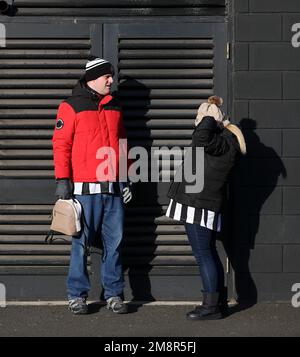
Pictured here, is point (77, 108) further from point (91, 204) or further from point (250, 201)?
point (250, 201)

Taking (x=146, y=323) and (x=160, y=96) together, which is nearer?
(x=146, y=323)

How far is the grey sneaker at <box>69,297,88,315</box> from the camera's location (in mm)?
8227

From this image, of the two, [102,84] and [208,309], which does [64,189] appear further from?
[208,309]

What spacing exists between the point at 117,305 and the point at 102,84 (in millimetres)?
1749

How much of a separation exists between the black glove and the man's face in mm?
757

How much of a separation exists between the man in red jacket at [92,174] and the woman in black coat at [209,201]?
51 cm

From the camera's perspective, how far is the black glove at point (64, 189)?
8078 mm

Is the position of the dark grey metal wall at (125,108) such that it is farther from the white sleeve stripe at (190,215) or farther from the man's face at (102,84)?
the white sleeve stripe at (190,215)

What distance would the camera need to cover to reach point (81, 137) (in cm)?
815

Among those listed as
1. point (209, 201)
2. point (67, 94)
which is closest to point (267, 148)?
point (209, 201)

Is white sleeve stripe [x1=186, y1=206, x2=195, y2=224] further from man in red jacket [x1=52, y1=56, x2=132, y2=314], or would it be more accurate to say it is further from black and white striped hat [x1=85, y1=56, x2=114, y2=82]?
black and white striped hat [x1=85, y1=56, x2=114, y2=82]

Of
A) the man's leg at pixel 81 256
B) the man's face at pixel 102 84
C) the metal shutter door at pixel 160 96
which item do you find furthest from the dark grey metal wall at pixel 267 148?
the man's leg at pixel 81 256

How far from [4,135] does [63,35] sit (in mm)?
958

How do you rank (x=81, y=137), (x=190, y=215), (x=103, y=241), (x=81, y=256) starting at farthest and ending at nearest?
(x=103, y=241) < (x=81, y=256) < (x=81, y=137) < (x=190, y=215)
